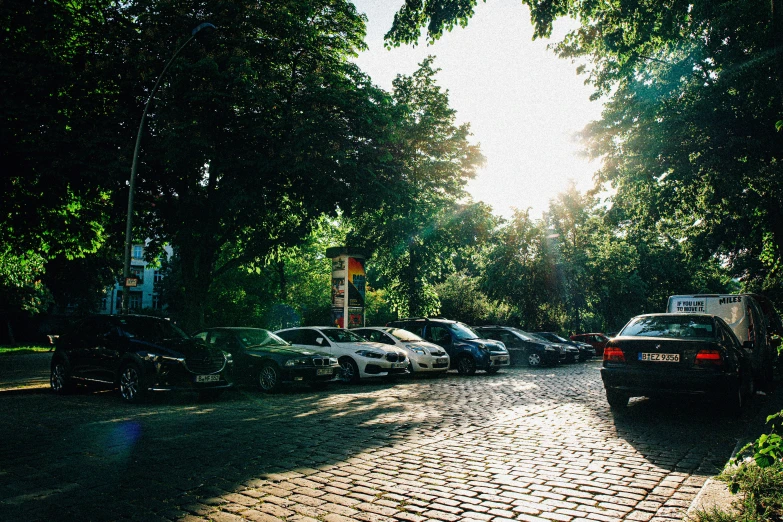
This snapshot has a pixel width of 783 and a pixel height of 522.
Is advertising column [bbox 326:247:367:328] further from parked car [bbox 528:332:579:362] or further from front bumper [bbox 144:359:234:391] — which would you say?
front bumper [bbox 144:359:234:391]

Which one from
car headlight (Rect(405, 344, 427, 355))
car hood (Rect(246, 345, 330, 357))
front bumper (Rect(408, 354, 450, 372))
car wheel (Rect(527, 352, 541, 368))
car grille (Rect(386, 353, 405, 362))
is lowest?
car wheel (Rect(527, 352, 541, 368))

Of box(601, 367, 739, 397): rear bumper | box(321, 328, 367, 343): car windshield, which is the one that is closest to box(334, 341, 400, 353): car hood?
A: box(321, 328, 367, 343): car windshield

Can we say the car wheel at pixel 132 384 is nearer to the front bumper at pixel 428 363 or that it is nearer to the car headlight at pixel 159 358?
the car headlight at pixel 159 358

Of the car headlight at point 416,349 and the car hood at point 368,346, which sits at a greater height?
the car hood at point 368,346

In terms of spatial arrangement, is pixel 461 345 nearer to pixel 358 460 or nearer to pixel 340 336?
pixel 340 336

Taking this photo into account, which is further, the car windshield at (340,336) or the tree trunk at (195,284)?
the tree trunk at (195,284)

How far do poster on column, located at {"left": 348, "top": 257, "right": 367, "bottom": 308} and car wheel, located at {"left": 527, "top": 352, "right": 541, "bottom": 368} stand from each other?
719 centimetres

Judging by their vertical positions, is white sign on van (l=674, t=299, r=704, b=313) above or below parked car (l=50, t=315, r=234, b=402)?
above

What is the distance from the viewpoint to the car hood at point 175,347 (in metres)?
10.6

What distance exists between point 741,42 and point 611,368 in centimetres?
1381

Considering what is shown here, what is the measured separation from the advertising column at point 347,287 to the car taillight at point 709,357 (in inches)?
562

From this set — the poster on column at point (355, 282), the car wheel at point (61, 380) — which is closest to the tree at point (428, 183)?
the poster on column at point (355, 282)

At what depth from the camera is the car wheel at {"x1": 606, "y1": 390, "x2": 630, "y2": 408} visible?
9188 millimetres

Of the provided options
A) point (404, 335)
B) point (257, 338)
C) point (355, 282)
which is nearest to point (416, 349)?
point (404, 335)
